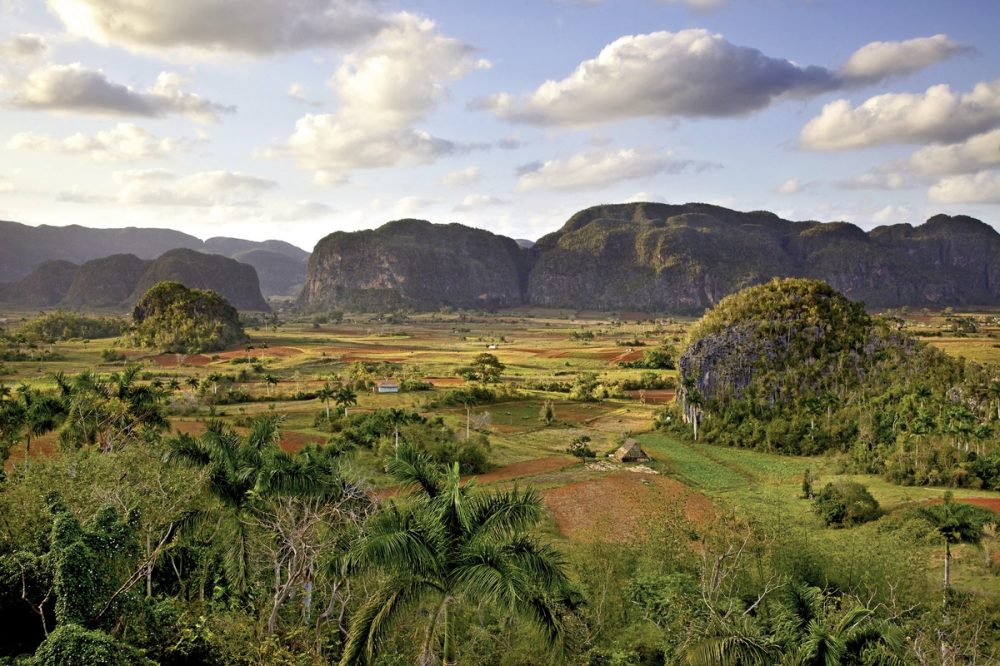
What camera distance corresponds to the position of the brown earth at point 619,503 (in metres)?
25.8

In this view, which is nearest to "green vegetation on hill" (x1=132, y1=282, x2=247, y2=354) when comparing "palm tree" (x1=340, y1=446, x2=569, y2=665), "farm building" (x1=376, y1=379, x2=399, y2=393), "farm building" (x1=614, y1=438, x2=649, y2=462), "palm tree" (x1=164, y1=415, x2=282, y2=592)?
"farm building" (x1=376, y1=379, x2=399, y2=393)

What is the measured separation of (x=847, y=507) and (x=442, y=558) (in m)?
25.0

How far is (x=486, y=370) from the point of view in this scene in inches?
2795

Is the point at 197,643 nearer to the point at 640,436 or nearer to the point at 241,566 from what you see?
the point at 241,566

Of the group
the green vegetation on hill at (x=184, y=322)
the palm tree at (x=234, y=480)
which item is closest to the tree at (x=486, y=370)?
the palm tree at (x=234, y=480)

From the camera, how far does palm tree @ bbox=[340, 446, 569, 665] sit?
9969 mm

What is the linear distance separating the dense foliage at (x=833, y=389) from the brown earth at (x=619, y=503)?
1369 centimetres

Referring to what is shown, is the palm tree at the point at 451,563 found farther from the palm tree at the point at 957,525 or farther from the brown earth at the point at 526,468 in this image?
the brown earth at the point at 526,468

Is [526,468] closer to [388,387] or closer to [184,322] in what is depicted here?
[388,387]

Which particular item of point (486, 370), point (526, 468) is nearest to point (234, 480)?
point (526, 468)

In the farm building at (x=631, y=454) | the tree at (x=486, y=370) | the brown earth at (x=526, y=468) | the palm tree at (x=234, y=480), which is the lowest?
the brown earth at (x=526, y=468)

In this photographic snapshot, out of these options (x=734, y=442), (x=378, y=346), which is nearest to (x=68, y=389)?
(x=734, y=442)

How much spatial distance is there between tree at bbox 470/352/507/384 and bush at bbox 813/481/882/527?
42.0m

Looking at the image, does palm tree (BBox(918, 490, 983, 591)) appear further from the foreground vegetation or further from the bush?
the bush
